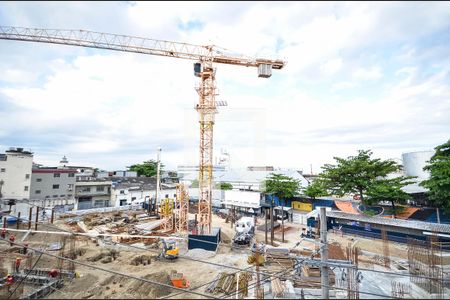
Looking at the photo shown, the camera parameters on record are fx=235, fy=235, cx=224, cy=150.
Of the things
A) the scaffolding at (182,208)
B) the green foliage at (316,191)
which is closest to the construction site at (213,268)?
the scaffolding at (182,208)

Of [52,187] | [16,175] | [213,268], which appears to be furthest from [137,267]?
[52,187]

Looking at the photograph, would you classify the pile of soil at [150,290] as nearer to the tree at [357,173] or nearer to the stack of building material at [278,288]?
the stack of building material at [278,288]

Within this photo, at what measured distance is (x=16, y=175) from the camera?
112 feet

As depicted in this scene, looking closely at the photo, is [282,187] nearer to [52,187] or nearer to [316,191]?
[316,191]

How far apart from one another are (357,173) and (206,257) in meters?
19.6

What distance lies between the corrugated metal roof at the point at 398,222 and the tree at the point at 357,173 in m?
2.90

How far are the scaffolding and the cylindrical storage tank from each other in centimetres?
3327

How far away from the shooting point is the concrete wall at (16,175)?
110ft

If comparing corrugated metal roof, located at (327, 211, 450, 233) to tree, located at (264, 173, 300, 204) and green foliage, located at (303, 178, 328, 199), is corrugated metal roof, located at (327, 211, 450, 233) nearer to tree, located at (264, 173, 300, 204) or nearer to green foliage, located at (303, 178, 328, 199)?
green foliage, located at (303, 178, 328, 199)

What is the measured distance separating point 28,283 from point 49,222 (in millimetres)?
16777

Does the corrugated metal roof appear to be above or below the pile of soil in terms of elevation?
above

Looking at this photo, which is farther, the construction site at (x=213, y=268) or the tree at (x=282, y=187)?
the tree at (x=282, y=187)

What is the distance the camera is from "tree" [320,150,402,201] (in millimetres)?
26656

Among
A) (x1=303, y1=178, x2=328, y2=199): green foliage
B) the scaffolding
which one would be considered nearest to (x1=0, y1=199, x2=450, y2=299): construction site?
the scaffolding
